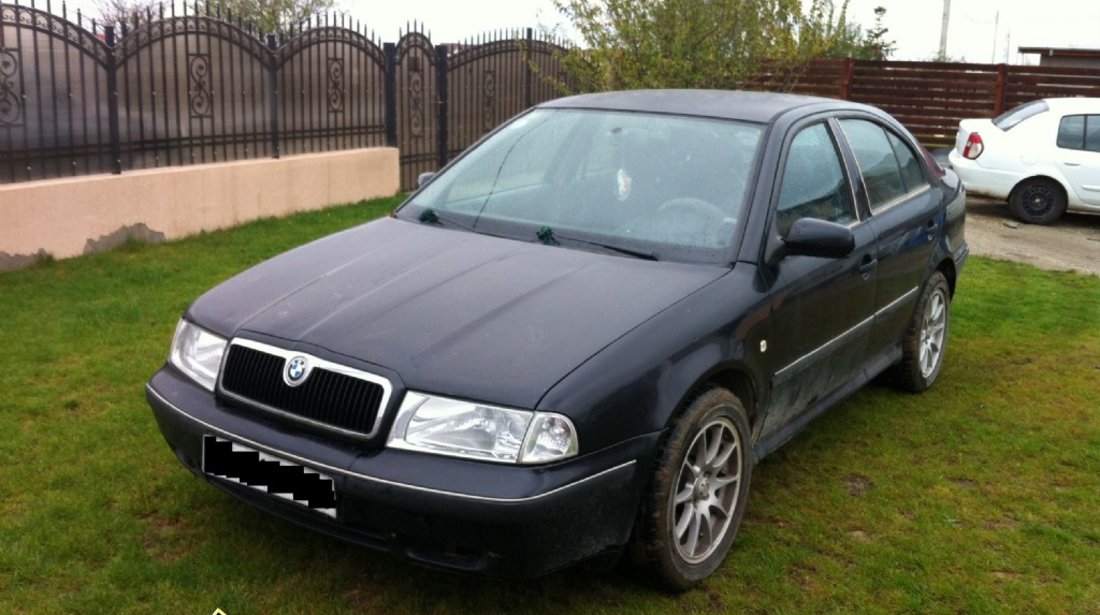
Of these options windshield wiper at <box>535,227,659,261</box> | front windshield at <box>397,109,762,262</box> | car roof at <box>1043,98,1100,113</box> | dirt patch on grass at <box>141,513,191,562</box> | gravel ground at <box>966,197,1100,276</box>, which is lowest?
dirt patch on grass at <box>141,513,191,562</box>

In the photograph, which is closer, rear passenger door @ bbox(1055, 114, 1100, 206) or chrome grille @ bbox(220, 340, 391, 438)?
chrome grille @ bbox(220, 340, 391, 438)

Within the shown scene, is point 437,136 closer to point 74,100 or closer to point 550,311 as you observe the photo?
point 74,100

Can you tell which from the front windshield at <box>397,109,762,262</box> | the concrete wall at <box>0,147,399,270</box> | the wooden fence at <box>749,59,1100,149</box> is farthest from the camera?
the wooden fence at <box>749,59,1100,149</box>

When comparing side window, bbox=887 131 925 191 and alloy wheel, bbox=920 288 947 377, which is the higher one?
side window, bbox=887 131 925 191

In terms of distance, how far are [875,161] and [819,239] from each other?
1452 mm

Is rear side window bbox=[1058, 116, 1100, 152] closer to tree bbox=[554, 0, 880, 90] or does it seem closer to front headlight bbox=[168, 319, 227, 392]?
tree bbox=[554, 0, 880, 90]

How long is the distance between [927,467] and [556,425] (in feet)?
8.15

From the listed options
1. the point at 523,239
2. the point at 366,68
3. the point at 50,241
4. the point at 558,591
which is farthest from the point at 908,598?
the point at 366,68

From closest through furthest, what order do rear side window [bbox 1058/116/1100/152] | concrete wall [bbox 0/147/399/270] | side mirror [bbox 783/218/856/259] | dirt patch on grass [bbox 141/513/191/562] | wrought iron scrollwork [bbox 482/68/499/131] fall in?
dirt patch on grass [bbox 141/513/191/562]
side mirror [bbox 783/218/856/259]
concrete wall [bbox 0/147/399/270]
rear side window [bbox 1058/116/1100/152]
wrought iron scrollwork [bbox 482/68/499/131]

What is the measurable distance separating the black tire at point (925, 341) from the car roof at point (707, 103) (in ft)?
4.08

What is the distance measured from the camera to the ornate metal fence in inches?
312

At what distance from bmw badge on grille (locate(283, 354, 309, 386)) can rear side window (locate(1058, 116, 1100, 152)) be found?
1144 centimetres

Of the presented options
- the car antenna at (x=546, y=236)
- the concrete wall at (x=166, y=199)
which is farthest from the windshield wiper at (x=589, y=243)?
the concrete wall at (x=166, y=199)

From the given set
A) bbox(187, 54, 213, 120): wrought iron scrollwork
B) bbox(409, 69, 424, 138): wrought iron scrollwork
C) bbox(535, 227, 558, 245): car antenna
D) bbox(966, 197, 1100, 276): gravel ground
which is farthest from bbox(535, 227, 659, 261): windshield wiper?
bbox(409, 69, 424, 138): wrought iron scrollwork
